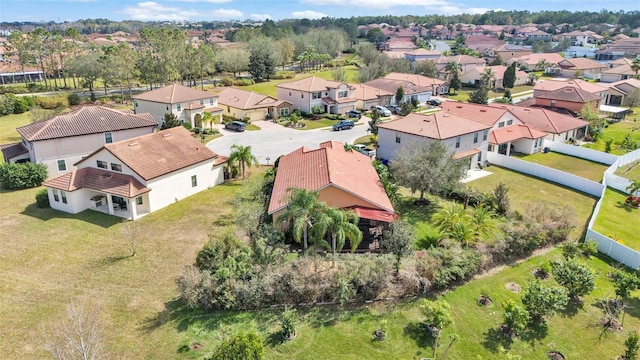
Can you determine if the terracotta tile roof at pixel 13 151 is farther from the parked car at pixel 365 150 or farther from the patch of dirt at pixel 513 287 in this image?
the patch of dirt at pixel 513 287

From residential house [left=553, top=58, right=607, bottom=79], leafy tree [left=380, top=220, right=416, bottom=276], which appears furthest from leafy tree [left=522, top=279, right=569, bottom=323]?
residential house [left=553, top=58, right=607, bottom=79]

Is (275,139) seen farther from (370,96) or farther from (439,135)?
(370,96)

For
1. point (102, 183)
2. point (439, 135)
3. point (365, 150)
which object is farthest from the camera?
point (365, 150)

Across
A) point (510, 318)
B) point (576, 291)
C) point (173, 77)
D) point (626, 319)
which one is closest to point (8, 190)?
point (510, 318)

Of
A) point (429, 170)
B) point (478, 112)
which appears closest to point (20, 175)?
point (429, 170)

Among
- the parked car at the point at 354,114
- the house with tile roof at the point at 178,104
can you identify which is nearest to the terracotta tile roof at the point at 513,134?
the parked car at the point at 354,114

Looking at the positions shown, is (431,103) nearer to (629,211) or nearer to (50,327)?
(629,211)
